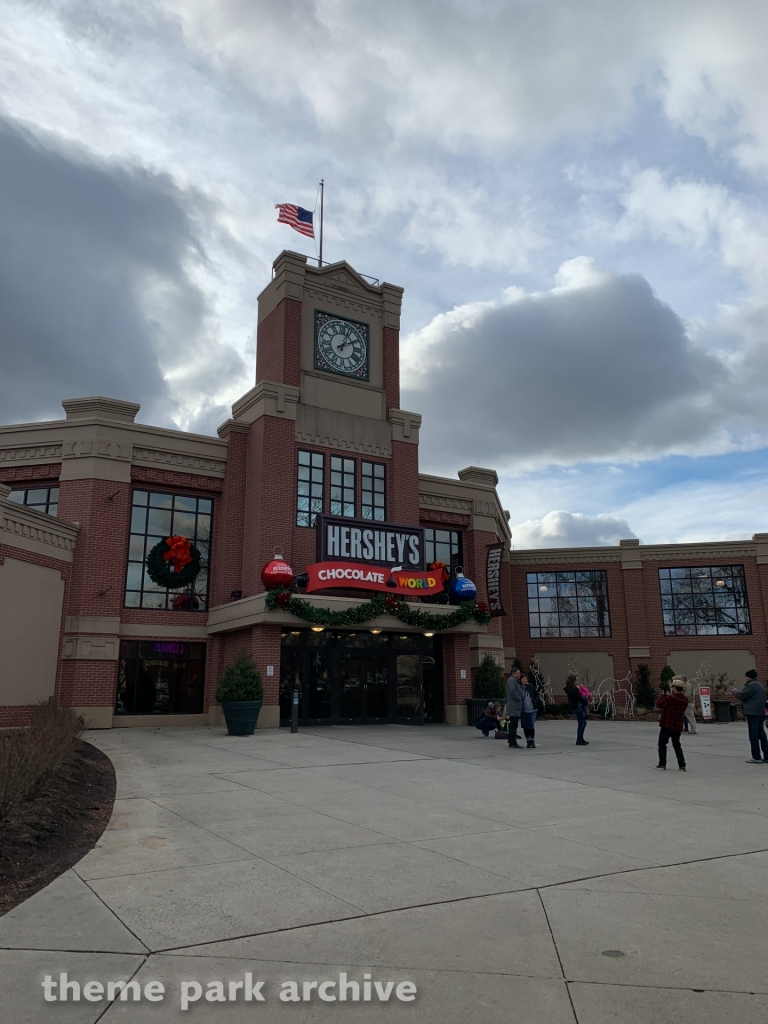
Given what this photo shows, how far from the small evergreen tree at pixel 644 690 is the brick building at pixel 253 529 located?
8.48 m

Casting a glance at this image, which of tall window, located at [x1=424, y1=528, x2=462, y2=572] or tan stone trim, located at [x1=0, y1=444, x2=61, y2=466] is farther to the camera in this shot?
tall window, located at [x1=424, y1=528, x2=462, y2=572]

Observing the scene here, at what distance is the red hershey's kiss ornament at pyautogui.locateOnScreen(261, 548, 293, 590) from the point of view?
22.6 metres

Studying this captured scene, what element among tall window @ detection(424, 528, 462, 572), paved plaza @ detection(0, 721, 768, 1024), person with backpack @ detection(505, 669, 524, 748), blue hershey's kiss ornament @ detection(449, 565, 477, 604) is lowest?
paved plaza @ detection(0, 721, 768, 1024)

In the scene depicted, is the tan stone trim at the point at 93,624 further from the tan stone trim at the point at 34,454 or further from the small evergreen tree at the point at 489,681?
the small evergreen tree at the point at 489,681

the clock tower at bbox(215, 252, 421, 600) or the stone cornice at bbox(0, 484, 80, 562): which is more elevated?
the clock tower at bbox(215, 252, 421, 600)

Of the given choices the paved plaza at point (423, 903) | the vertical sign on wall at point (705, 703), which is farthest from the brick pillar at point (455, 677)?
the paved plaza at point (423, 903)

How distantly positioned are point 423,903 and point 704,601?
35582 millimetres

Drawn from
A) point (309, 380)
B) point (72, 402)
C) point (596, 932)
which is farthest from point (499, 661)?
point (596, 932)

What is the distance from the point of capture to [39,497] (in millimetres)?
25656

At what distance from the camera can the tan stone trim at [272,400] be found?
26016 mm

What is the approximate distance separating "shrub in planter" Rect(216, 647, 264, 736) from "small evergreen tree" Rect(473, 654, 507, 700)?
31.5 feet

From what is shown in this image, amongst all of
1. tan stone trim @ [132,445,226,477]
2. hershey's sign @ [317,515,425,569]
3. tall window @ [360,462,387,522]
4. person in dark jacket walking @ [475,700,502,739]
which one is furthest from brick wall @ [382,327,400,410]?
person in dark jacket walking @ [475,700,502,739]

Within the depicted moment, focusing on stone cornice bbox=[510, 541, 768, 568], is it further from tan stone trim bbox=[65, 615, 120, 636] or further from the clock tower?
tan stone trim bbox=[65, 615, 120, 636]

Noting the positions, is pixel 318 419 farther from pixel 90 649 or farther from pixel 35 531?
pixel 90 649
